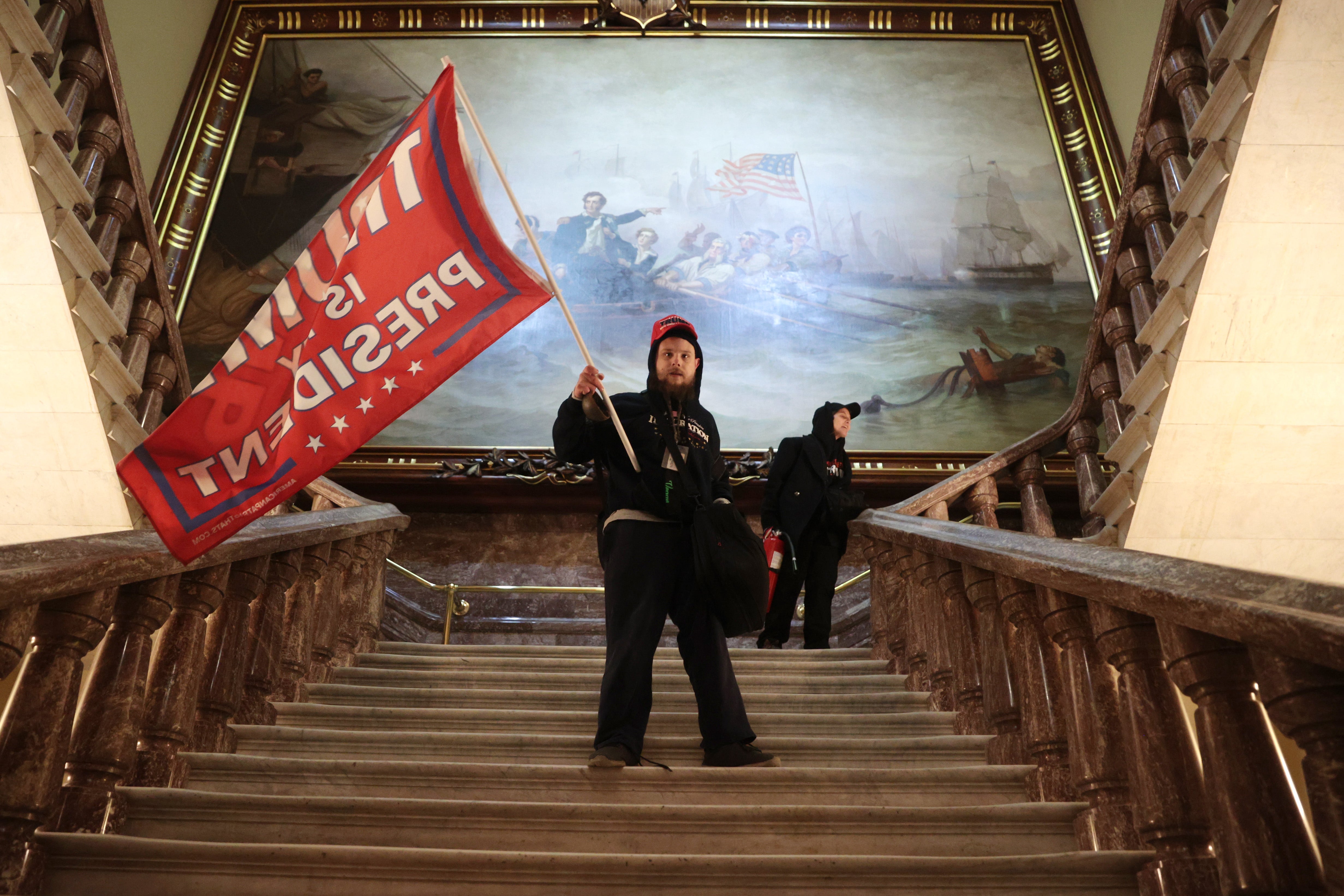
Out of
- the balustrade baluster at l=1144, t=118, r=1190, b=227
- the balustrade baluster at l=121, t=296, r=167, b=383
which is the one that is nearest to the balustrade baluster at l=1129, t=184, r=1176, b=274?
the balustrade baluster at l=1144, t=118, r=1190, b=227

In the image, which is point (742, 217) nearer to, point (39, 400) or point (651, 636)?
point (39, 400)

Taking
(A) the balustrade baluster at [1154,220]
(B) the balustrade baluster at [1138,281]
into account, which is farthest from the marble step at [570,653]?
(A) the balustrade baluster at [1154,220]

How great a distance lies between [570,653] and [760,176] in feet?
18.8

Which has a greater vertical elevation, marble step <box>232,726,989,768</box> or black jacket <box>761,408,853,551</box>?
black jacket <box>761,408,853,551</box>

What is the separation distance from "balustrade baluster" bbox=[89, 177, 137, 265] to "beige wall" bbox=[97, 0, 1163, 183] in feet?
16.1

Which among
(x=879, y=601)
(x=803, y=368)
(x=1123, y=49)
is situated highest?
(x=1123, y=49)

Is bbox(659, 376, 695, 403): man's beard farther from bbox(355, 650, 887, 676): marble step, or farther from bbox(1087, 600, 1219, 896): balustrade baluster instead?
bbox(1087, 600, 1219, 896): balustrade baluster

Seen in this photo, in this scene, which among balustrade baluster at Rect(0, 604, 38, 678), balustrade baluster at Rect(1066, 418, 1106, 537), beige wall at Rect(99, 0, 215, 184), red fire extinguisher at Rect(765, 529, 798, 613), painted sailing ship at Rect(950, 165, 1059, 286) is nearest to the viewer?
balustrade baluster at Rect(0, 604, 38, 678)

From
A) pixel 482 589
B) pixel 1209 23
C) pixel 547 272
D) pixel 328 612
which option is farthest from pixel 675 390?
pixel 482 589

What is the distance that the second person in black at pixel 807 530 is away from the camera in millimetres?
5500

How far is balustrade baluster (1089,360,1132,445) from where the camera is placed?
4.70m

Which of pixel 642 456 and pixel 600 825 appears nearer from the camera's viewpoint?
pixel 600 825

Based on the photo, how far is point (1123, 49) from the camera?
30.4 feet

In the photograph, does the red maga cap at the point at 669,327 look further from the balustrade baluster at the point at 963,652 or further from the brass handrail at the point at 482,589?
the brass handrail at the point at 482,589
